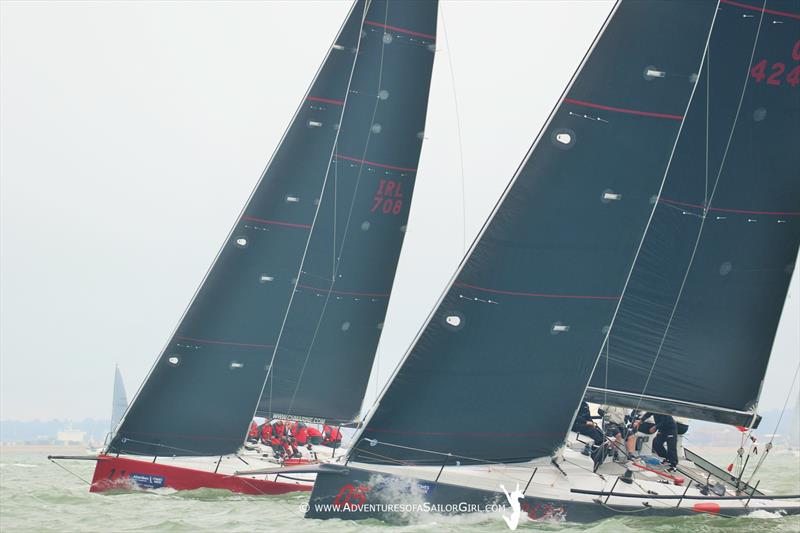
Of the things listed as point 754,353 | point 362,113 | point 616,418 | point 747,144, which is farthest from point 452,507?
point 362,113

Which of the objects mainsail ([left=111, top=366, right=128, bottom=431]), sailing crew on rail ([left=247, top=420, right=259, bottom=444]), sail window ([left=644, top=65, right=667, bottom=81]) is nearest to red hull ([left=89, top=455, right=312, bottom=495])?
sailing crew on rail ([left=247, top=420, right=259, bottom=444])

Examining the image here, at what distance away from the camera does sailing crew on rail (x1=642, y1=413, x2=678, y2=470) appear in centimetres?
1836

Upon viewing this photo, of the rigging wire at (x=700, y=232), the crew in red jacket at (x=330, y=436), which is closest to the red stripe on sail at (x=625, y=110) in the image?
the rigging wire at (x=700, y=232)

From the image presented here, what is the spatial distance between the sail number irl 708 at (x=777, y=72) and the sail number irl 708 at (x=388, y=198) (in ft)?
25.0

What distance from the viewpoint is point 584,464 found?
17.5 m

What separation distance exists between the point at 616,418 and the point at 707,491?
2195 mm

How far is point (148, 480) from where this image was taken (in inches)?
762

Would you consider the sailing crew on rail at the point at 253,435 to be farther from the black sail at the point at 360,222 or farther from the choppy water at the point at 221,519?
the choppy water at the point at 221,519

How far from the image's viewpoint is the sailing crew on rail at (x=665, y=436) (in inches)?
723

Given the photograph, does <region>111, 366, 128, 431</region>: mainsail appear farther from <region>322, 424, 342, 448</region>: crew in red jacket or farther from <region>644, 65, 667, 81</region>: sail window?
<region>644, 65, 667, 81</region>: sail window

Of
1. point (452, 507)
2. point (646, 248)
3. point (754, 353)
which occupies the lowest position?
point (452, 507)

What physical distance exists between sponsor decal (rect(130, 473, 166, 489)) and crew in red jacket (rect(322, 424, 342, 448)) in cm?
531

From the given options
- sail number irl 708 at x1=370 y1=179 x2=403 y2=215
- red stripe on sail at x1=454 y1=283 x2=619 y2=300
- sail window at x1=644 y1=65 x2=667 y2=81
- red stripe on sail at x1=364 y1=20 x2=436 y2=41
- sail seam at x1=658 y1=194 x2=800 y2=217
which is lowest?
red stripe on sail at x1=454 y1=283 x2=619 y2=300

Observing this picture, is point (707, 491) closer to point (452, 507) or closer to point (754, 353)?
point (754, 353)
